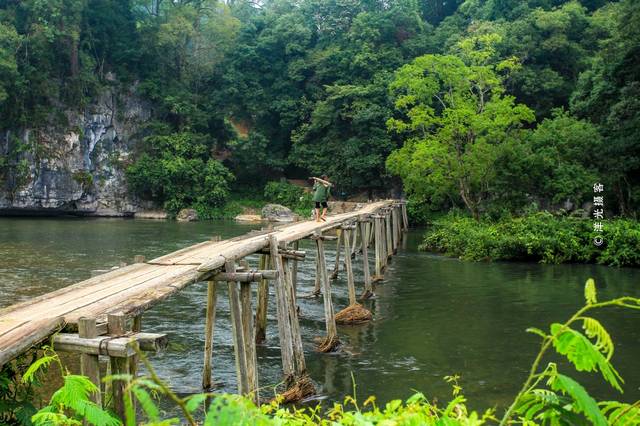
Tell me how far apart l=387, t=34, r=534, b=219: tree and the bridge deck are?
18.5m

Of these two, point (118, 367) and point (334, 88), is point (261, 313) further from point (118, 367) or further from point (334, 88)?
point (334, 88)

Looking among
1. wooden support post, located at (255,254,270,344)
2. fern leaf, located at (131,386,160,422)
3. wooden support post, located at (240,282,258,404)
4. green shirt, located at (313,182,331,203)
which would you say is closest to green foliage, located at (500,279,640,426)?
fern leaf, located at (131,386,160,422)

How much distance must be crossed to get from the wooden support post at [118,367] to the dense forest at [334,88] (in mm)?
22268

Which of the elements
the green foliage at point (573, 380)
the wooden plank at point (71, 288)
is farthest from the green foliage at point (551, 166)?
the green foliage at point (573, 380)

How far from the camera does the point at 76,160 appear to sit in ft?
131

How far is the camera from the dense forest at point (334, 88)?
26.1 meters

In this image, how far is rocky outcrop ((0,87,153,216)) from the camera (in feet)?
126

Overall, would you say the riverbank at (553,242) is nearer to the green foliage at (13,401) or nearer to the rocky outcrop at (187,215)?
the green foliage at (13,401)

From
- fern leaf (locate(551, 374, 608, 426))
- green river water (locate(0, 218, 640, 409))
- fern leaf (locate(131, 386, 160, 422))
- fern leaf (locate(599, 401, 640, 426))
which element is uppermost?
fern leaf (locate(131, 386, 160, 422))

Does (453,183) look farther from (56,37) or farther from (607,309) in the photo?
(56,37)

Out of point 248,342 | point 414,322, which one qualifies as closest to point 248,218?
point 414,322

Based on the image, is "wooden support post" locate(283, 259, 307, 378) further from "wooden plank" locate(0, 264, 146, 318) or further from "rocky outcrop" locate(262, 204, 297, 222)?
"rocky outcrop" locate(262, 204, 297, 222)

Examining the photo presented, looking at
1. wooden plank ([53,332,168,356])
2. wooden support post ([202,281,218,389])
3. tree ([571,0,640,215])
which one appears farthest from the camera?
tree ([571,0,640,215])

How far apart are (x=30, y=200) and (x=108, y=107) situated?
818 cm
